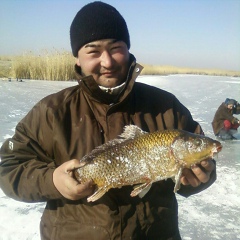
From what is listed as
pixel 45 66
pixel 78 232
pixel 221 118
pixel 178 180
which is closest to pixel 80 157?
pixel 78 232

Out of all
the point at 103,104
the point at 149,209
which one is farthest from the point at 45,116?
the point at 149,209

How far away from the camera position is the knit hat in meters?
2.16

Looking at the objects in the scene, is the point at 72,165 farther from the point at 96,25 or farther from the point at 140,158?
the point at 96,25

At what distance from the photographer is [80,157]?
1.99m

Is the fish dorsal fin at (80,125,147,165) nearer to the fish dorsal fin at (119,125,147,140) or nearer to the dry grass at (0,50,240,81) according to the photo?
the fish dorsal fin at (119,125,147,140)

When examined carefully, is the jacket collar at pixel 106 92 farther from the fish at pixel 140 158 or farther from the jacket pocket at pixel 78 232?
the jacket pocket at pixel 78 232

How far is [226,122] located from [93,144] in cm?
584

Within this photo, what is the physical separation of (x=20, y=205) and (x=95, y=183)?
1.86m

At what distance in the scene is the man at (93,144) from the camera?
74.9 inches

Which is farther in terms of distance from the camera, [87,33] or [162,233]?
[87,33]

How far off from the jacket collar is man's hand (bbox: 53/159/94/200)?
480 mm

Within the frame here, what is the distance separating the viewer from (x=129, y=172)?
197 centimetres

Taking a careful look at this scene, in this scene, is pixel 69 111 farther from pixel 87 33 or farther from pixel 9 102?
pixel 9 102

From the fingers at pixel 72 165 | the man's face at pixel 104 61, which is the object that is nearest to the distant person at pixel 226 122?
the man's face at pixel 104 61
